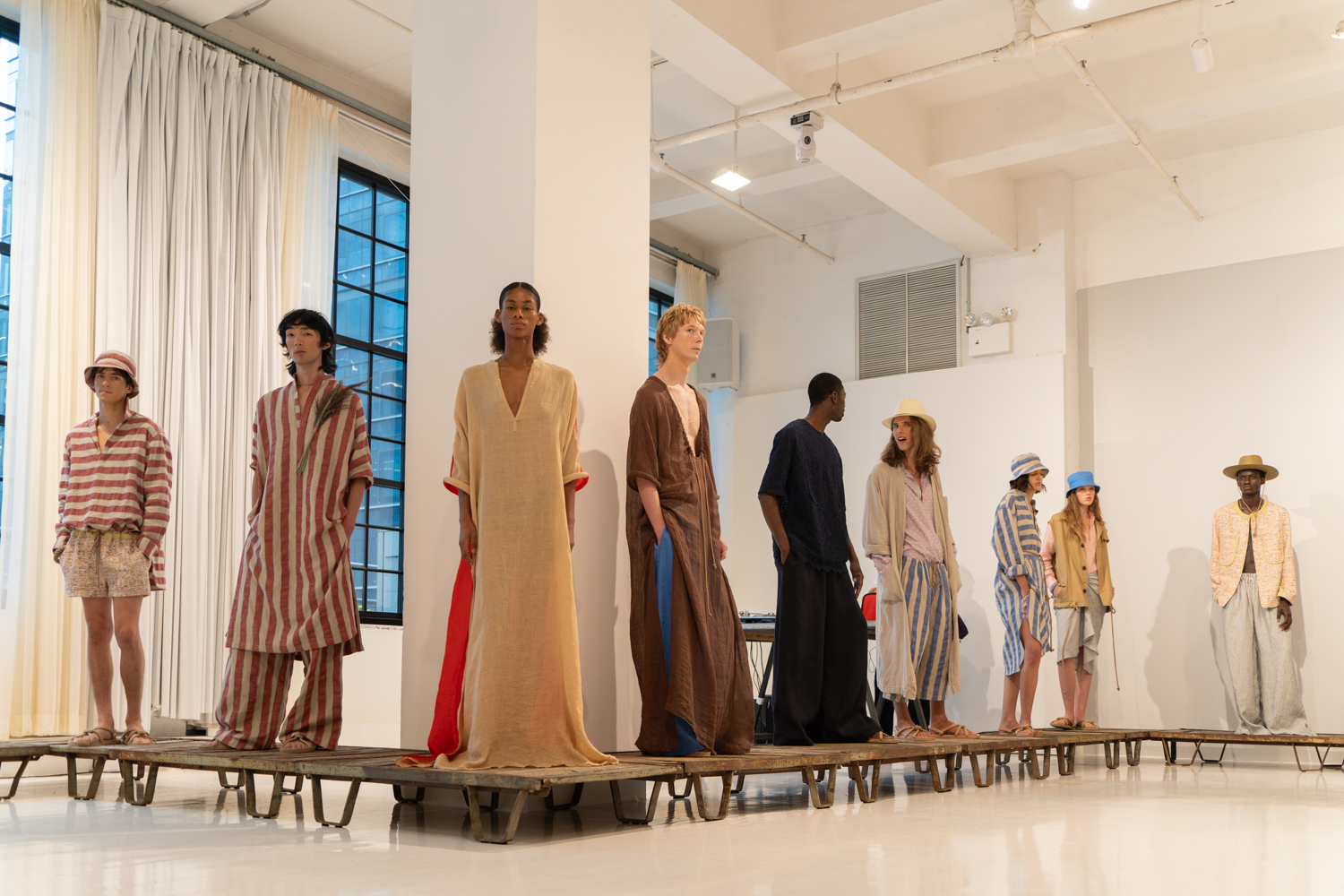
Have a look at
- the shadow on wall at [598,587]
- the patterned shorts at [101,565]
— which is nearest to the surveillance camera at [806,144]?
the shadow on wall at [598,587]

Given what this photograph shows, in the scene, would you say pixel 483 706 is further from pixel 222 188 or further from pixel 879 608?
pixel 222 188

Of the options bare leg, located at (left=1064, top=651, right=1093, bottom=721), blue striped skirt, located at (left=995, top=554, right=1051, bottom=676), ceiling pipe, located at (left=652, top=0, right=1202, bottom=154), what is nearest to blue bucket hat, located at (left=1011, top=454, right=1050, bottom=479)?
blue striped skirt, located at (left=995, top=554, right=1051, bottom=676)

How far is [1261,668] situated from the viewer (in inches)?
304

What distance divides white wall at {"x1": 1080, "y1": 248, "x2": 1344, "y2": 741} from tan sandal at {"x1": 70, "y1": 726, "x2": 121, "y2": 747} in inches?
272

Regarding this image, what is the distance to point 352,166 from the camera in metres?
8.30

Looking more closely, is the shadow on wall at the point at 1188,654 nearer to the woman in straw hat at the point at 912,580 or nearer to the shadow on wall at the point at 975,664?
the shadow on wall at the point at 975,664

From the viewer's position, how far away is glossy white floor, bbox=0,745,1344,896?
2.43 metres

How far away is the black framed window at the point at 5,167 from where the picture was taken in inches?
247

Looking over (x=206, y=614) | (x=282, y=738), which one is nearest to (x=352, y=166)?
(x=206, y=614)

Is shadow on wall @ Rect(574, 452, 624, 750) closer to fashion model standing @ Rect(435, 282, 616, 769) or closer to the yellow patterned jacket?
fashion model standing @ Rect(435, 282, 616, 769)

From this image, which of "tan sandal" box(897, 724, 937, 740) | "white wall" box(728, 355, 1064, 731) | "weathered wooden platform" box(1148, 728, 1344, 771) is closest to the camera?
"tan sandal" box(897, 724, 937, 740)

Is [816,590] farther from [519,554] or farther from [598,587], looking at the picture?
[519,554]

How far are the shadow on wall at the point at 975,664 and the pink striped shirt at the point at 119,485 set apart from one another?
20.3 ft

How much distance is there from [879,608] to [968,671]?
3956 millimetres
